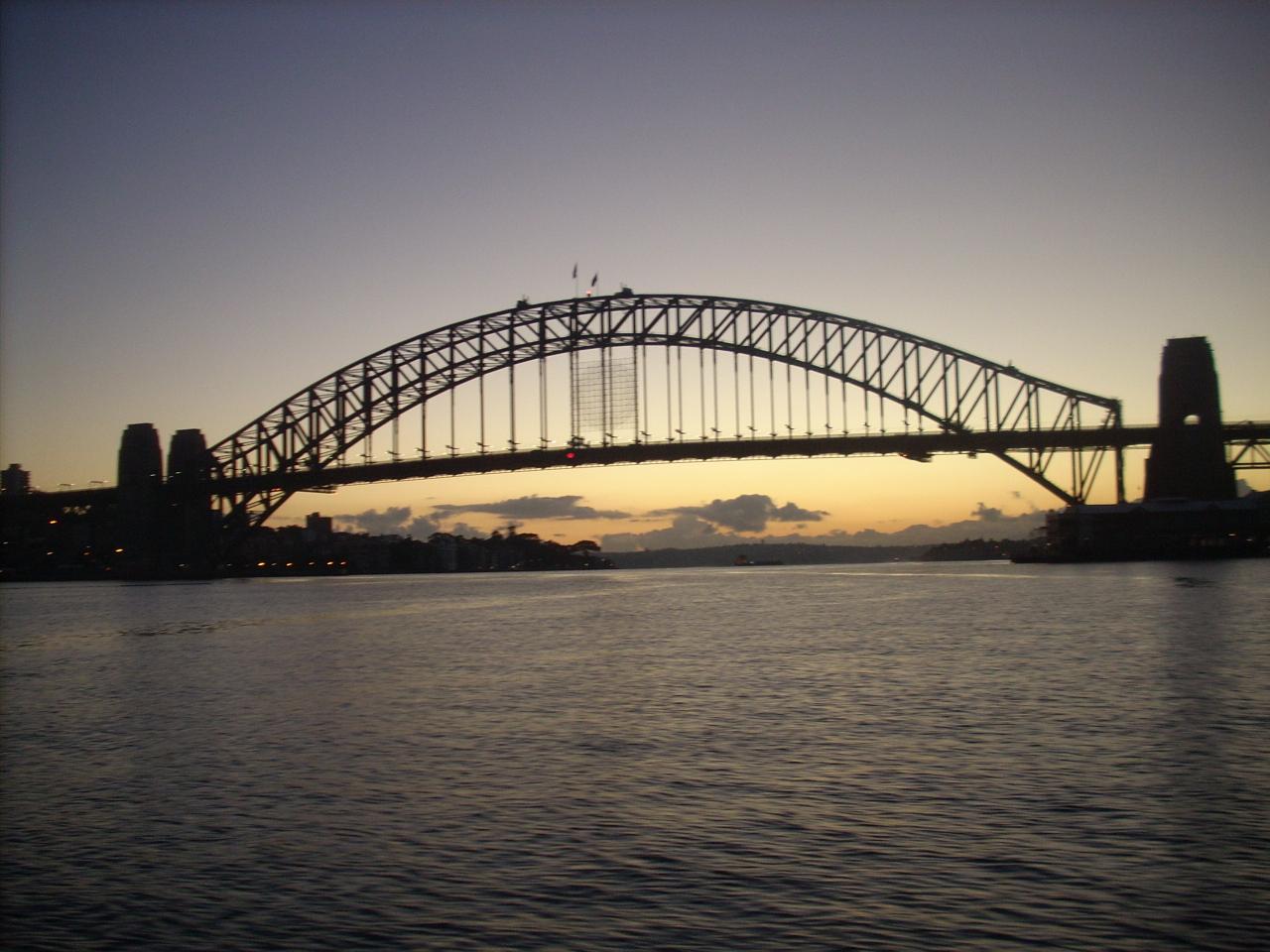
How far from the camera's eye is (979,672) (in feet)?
77.4

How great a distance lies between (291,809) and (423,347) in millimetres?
82715

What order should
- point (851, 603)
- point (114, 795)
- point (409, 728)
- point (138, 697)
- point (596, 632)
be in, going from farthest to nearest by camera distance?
point (851, 603) < point (596, 632) < point (138, 697) < point (409, 728) < point (114, 795)

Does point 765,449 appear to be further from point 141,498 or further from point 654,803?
point 654,803

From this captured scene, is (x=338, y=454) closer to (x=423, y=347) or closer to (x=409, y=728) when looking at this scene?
(x=423, y=347)

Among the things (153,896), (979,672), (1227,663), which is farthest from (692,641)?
(153,896)

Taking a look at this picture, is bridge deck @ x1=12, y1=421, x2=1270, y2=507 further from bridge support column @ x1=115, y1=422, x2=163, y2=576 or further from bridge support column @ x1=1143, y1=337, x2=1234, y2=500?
bridge support column @ x1=115, y1=422, x2=163, y2=576

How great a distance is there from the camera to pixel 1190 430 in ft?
298

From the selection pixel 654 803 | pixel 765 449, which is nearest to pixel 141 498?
pixel 765 449

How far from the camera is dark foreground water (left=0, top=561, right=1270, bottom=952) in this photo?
8.77 m

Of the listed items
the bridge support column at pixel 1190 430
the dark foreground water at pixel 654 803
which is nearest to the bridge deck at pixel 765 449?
the bridge support column at pixel 1190 430

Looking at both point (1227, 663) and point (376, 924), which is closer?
point (376, 924)

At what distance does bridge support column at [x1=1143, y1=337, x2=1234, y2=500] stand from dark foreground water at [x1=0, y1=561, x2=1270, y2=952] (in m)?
67.0

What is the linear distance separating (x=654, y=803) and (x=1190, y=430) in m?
88.2

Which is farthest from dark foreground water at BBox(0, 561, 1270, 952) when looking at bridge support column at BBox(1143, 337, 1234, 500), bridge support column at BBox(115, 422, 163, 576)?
bridge support column at BBox(115, 422, 163, 576)
